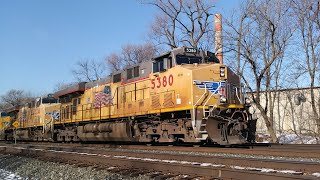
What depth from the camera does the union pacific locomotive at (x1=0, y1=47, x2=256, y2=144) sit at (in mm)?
12289

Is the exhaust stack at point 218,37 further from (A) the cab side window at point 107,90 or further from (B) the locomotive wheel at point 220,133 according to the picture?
(B) the locomotive wheel at point 220,133

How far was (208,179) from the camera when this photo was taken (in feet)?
21.2

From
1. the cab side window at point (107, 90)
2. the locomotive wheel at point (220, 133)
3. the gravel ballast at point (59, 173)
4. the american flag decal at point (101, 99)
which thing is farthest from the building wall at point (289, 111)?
the gravel ballast at point (59, 173)

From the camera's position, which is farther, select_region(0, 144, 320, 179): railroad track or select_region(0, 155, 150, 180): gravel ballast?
select_region(0, 155, 150, 180): gravel ballast

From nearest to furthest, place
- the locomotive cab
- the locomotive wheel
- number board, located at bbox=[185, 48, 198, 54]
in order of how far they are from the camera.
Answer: the locomotive wheel
the locomotive cab
number board, located at bbox=[185, 48, 198, 54]

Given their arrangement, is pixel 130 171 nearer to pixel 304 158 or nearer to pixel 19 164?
pixel 304 158

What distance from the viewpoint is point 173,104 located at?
13102 mm

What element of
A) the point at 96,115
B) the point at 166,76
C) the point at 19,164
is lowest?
the point at 19,164

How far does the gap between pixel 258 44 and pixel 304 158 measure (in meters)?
14.8

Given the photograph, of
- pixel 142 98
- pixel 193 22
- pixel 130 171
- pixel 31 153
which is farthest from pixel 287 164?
pixel 193 22

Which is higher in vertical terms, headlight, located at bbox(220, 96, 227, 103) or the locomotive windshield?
the locomotive windshield

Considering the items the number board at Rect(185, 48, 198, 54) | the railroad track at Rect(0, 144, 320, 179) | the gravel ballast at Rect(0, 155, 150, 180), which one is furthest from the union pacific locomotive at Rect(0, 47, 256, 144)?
the gravel ballast at Rect(0, 155, 150, 180)

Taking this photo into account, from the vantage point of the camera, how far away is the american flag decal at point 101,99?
57.5 ft

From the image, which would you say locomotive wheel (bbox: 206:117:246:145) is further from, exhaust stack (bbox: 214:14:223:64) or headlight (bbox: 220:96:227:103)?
exhaust stack (bbox: 214:14:223:64)
